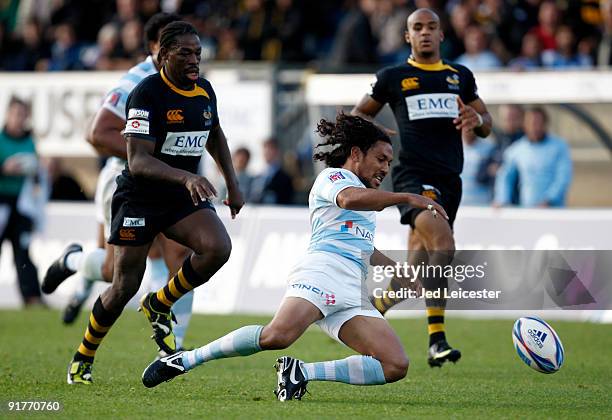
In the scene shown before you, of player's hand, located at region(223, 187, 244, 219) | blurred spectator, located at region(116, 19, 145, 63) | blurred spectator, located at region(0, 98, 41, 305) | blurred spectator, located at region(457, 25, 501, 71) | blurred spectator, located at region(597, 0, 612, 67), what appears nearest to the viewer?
player's hand, located at region(223, 187, 244, 219)

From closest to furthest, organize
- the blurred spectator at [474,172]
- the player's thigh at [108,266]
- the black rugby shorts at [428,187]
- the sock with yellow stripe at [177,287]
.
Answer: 1. the sock with yellow stripe at [177,287]
2. the black rugby shorts at [428,187]
3. the player's thigh at [108,266]
4. the blurred spectator at [474,172]

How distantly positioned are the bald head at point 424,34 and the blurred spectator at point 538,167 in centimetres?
530

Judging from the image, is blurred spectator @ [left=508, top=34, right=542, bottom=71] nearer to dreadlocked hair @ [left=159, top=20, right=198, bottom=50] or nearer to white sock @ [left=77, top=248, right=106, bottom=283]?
white sock @ [left=77, top=248, right=106, bottom=283]

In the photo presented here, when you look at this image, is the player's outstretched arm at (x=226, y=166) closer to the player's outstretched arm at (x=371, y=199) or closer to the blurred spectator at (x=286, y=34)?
the player's outstretched arm at (x=371, y=199)

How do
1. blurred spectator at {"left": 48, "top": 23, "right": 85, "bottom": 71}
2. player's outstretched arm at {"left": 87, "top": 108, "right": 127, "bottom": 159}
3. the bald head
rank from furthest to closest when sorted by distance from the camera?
1. blurred spectator at {"left": 48, "top": 23, "right": 85, "bottom": 71}
2. the bald head
3. player's outstretched arm at {"left": 87, "top": 108, "right": 127, "bottom": 159}

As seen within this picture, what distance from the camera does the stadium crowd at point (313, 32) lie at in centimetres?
1709

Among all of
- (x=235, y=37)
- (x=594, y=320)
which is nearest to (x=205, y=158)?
(x=235, y=37)

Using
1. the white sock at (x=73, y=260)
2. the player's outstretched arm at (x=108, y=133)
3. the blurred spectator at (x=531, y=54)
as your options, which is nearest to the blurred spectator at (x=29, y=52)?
the blurred spectator at (x=531, y=54)

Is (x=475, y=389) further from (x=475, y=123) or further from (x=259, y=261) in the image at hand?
(x=259, y=261)

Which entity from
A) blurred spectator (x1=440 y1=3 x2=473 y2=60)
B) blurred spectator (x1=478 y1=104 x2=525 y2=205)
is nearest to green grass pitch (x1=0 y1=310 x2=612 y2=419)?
blurred spectator (x1=478 y1=104 x2=525 y2=205)

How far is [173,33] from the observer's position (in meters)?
8.66

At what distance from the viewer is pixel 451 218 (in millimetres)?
10633

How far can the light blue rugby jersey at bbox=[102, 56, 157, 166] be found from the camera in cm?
1004

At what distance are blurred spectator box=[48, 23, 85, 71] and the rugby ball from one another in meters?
14.1
